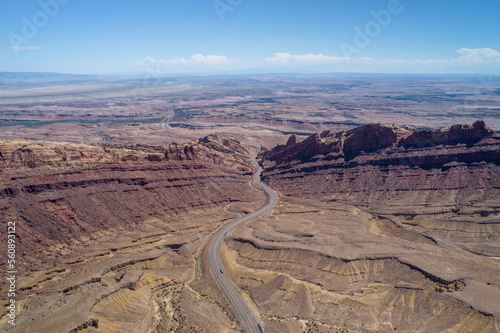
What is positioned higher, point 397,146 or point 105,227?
point 397,146

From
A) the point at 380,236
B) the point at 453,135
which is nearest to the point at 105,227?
the point at 380,236

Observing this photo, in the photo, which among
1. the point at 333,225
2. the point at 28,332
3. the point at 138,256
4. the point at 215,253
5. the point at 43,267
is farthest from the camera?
the point at 333,225

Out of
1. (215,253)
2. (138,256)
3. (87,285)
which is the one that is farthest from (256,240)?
(87,285)

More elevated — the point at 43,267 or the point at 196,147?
the point at 196,147

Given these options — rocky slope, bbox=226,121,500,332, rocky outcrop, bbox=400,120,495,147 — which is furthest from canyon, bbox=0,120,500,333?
rocky outcrop, bbox=400,120,495,147

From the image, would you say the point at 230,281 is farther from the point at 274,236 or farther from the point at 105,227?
the point at 105,227

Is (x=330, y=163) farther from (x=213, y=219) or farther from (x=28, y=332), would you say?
(x=28, y=332)

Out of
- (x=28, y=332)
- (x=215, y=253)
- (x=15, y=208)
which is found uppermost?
(x=15, y=208)
